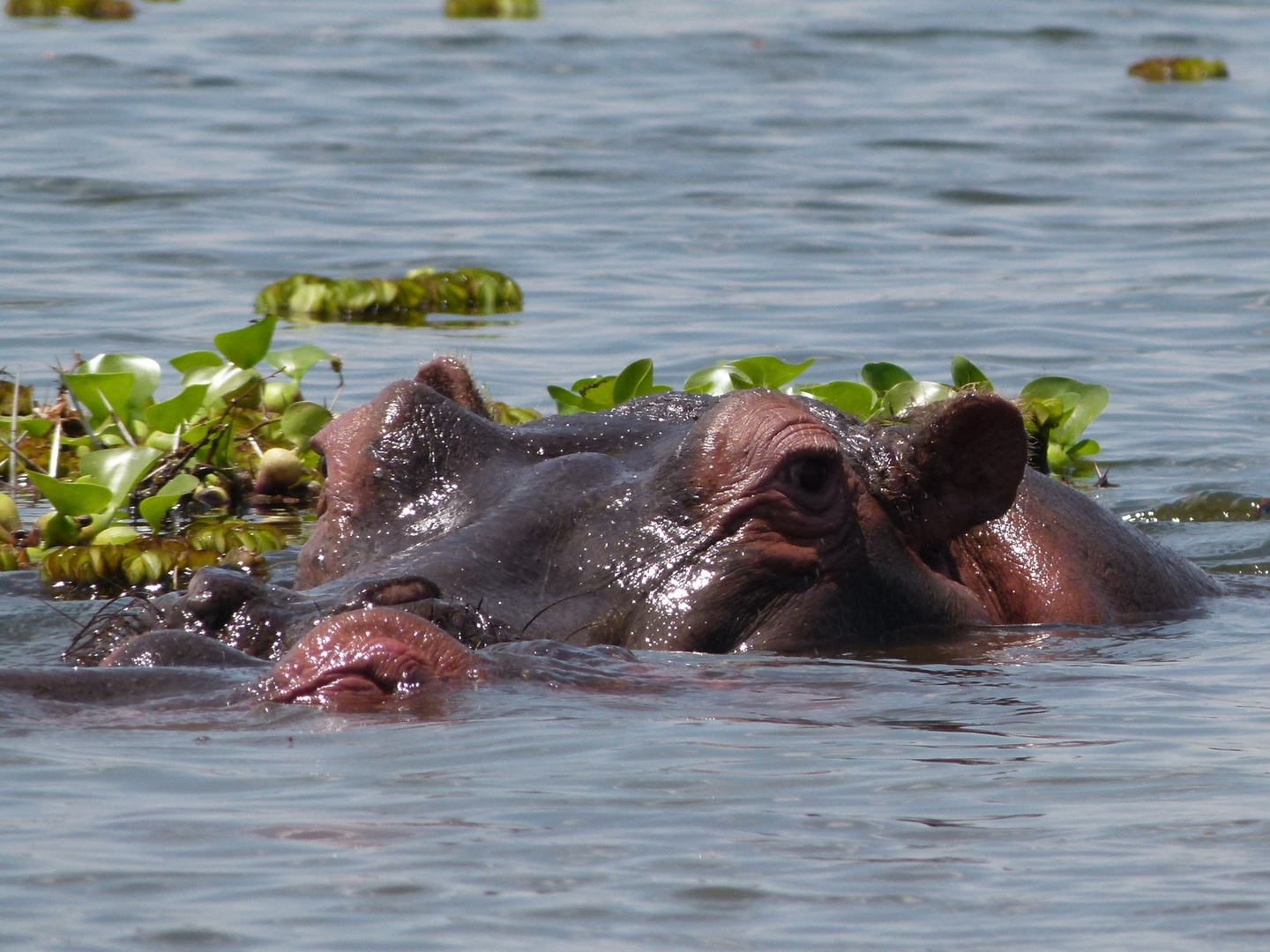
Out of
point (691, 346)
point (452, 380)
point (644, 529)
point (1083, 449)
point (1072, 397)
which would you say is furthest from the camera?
point (691, 346)

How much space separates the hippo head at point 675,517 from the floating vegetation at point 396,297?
23.2 ft

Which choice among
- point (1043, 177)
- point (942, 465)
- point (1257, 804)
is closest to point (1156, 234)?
point (1043, 177)

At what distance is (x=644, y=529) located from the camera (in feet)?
18.9

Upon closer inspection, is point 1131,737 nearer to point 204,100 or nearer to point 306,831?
point 306,831

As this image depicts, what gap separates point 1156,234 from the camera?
16891 mm

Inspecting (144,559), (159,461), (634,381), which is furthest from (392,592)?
(159,461)

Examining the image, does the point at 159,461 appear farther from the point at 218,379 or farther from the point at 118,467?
the point at 118,467

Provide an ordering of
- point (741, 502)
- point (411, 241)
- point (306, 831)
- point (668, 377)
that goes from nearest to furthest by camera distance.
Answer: point (306, 831)
point (741, 502)
point (668, 377)
point (411, 241)

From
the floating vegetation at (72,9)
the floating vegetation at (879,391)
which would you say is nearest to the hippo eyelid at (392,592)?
the floating vegetation at (879,391)

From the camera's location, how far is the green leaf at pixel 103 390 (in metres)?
8.83

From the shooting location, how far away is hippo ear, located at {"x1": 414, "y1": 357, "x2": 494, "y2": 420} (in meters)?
6.91

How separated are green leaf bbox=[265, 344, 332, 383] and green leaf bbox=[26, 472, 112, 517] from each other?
54.4 inches

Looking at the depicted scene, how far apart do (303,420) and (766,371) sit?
2.00 metres

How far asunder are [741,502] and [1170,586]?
1.96 metres
